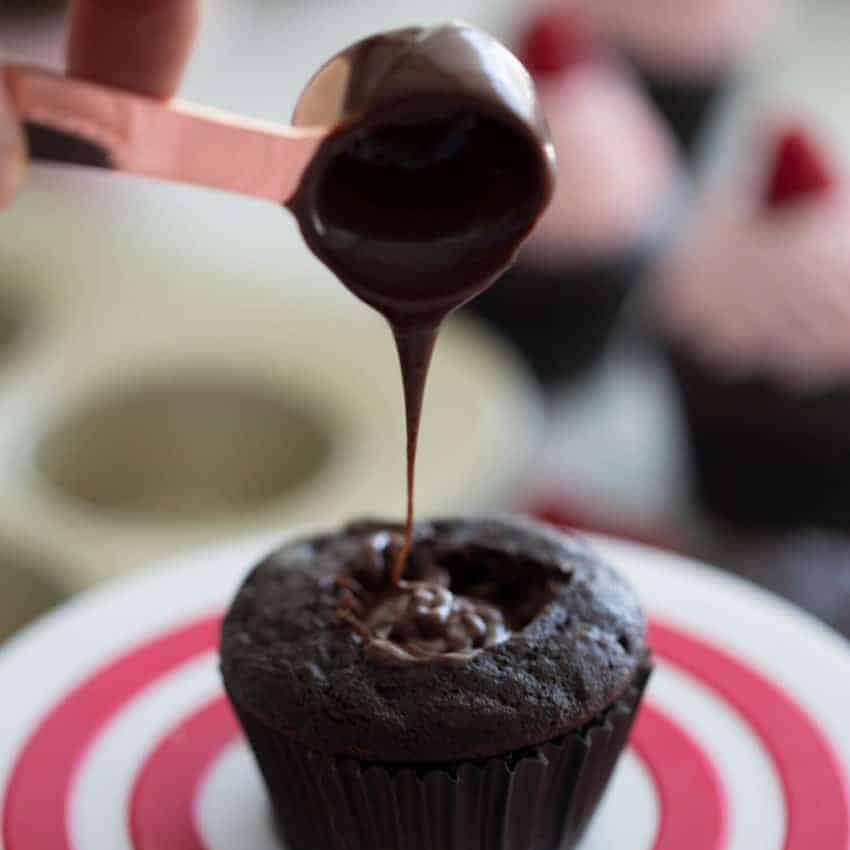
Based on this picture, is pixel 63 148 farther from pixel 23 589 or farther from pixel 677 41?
pixel 677 41

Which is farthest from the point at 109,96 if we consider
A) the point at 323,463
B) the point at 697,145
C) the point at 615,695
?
the point at 697,145

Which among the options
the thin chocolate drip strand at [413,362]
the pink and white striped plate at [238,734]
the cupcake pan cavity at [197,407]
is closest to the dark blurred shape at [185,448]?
the cupcake pan cavity at [197,407]

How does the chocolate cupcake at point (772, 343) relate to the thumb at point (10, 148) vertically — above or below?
below

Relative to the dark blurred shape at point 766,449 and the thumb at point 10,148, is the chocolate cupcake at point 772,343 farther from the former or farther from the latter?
the thumb at point 10,148

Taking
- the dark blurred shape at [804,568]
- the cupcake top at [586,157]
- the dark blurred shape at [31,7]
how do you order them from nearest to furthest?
the dark blurred shape at [804,568], the cupcake top at [586,157], the dark blurred shape at [31,7]

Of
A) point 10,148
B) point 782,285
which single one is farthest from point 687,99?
point 10,148

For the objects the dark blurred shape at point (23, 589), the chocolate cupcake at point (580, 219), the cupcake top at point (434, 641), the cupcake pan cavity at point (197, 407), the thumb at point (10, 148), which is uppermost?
the thumb at point (10, 148)

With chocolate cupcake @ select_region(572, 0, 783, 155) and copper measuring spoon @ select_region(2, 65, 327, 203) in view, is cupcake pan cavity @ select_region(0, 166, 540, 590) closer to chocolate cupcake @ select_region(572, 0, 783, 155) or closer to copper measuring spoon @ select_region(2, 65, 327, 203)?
chocolate cupcake @ select_region(572, 0, 783, 155)
